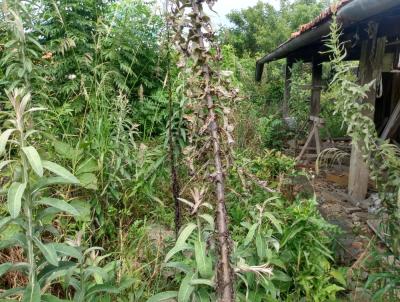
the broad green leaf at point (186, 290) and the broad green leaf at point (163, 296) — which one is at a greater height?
the broad green leaf at point (186, 290)

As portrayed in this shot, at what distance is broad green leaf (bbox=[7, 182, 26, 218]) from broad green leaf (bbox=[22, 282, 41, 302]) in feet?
0.98

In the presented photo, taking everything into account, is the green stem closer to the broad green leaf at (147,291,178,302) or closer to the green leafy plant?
the broad green leaf at (147,291,178,302)

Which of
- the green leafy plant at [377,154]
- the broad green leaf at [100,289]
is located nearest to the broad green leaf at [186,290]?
the broad green leaf at [100,289]

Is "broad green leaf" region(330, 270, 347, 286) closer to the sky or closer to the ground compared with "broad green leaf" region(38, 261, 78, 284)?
closer to the ground

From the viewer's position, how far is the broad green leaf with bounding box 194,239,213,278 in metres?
1.38

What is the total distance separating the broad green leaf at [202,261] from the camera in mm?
1381

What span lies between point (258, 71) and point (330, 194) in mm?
7959

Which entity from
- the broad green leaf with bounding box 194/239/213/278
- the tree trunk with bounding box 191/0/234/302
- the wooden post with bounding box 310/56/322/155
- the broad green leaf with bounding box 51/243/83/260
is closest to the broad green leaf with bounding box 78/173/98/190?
the broad green leaf with bounding box 51/243/83/260

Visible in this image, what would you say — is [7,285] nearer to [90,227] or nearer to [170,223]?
[90,227]

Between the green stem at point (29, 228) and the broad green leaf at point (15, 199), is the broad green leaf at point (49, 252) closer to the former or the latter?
the green stem at point (29, 228)

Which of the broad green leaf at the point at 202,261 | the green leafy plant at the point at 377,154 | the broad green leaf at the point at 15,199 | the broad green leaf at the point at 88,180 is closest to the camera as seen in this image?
the broad green leaf at the point at 15,199

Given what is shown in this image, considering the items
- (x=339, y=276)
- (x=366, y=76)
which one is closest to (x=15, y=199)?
(x=339, y=276)

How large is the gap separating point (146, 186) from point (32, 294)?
5.43ft

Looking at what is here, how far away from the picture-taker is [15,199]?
47.0 inches
